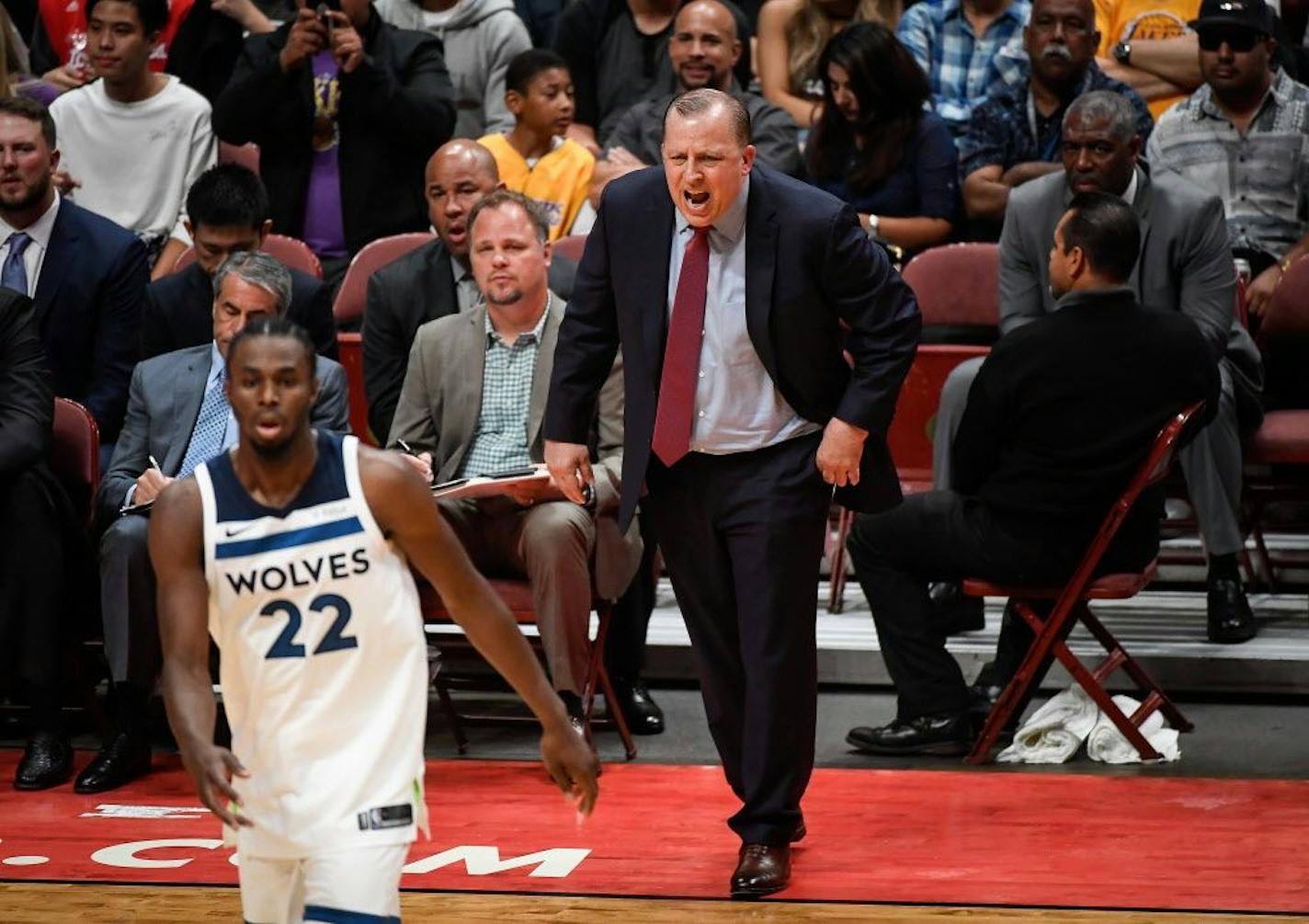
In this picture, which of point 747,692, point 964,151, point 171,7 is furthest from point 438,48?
point 747,692

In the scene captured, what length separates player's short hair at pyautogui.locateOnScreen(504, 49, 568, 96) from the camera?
761 cm

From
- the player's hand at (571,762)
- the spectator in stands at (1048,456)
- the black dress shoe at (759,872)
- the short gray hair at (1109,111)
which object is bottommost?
the black dress shoe at (759,872)

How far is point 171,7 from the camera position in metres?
8.80

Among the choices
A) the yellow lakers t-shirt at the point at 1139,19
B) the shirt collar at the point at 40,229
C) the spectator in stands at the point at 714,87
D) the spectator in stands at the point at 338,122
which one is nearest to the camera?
the shirt collar at the point at 40,229

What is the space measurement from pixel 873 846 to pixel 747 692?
54 cm

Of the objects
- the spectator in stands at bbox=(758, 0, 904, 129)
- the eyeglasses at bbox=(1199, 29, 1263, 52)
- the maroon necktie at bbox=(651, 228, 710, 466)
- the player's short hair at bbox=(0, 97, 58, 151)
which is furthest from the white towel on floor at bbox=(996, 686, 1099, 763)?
the player's short hair at bbox=(0, 97, 58, 151)

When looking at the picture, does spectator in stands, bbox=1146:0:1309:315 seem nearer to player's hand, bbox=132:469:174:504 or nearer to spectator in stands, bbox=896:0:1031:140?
spectator in stands, bbox=896:0:1031:140

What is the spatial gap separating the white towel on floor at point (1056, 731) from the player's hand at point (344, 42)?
3520 mm

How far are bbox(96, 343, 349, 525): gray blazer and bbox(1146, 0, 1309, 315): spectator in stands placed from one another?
310cm

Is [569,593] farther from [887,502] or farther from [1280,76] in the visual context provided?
[1280,76]

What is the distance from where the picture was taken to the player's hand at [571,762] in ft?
11.3

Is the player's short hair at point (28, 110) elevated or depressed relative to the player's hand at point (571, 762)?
elevated

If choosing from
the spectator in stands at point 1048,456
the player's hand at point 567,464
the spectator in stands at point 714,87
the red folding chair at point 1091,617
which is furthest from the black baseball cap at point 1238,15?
the player's hand at point 567,464

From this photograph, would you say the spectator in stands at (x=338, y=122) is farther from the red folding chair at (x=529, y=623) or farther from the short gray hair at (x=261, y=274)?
the red folding chair at (x=529, y=623)
